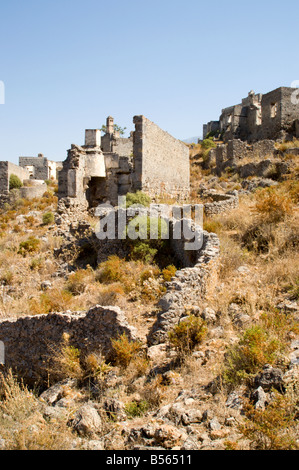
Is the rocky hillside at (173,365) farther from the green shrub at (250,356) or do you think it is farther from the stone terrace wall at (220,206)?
the stone terrace wall at (220,206)

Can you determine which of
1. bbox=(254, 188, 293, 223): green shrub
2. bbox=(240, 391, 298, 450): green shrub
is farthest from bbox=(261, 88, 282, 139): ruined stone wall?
bbox=(240, 391, 298, 450): green shrub

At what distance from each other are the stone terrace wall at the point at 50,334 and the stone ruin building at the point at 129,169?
9.42 metres

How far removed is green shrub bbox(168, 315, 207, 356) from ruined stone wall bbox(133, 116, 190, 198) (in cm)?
993

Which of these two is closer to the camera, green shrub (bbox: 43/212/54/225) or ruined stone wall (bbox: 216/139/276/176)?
green shrub (bbox: 43/212/54/225)

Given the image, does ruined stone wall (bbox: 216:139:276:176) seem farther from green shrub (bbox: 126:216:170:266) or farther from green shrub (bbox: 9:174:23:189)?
green shrub (bbox: 9:174:23:189)

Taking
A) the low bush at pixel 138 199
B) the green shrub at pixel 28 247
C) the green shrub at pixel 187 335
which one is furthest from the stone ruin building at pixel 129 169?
the green shrub at pixel 187 335

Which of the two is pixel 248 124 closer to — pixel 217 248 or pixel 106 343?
pixel 217 248

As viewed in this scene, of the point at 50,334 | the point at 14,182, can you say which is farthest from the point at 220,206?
the point at 14,182

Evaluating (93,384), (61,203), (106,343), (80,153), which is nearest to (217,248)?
(106,343)

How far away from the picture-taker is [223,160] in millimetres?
23219

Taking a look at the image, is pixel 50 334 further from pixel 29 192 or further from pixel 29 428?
pixel 29 192

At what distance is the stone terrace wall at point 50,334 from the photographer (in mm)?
5031

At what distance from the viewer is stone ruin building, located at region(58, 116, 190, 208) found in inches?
559

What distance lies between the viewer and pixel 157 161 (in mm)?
15438
